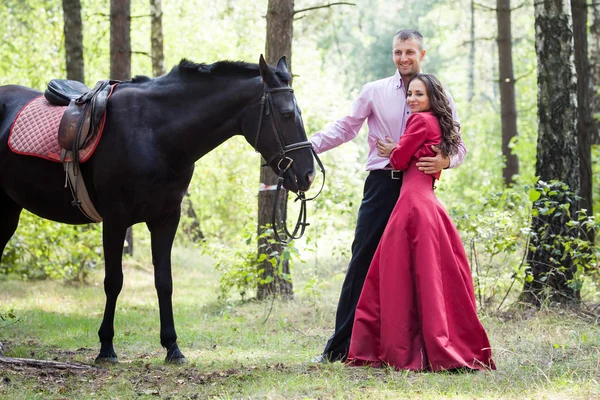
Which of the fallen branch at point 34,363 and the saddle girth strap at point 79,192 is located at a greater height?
the saddle girth strap at point 79,192

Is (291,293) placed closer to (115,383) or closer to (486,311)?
(486,311)

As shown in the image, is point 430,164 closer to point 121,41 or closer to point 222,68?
point 222,68

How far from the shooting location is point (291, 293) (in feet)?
27.5

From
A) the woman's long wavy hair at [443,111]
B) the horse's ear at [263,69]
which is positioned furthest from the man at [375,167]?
the horse's ear at [263,69]

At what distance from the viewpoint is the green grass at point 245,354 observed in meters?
4.15

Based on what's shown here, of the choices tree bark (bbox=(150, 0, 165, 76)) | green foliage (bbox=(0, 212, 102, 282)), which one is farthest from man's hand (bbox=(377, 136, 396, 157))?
tree bark (bbox=(150, 0, 165, 76))

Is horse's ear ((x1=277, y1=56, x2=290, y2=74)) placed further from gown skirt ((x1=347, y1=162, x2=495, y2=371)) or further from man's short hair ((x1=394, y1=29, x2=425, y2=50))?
gown skirt ((x1=347, y1=162, x2=495, y2=371))

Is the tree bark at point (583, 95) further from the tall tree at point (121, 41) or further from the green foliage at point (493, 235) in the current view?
the tall tree at point (121, 41)

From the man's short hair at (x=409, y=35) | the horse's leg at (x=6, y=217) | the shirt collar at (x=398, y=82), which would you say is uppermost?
the man's short hair at (x=409, y=35)

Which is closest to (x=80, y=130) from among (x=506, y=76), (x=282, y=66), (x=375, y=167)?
(x=282, y=66)

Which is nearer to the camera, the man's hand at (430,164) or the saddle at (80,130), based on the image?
the man's hand at (430,164)

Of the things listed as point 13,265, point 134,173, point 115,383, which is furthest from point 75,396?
point 13,265

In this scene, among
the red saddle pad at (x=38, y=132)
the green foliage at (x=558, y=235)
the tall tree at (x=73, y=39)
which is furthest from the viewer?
the tall tree at (x=73, y=39)

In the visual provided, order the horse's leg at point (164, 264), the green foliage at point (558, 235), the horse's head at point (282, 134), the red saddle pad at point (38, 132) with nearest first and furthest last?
the horse's head at point (282, 134) → the red saddle pad at point (38, 132) → the horse's leg at point (164, 264) → the green foliage at point (558, 235)
